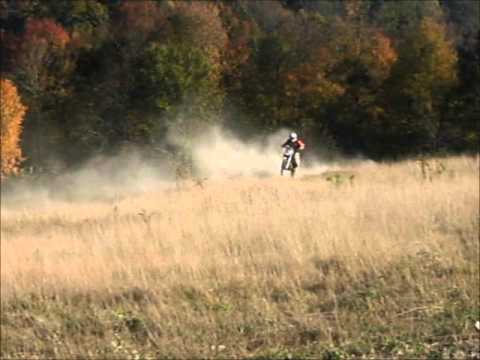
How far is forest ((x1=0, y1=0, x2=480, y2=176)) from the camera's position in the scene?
1211 centimetres

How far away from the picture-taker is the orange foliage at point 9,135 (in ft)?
120

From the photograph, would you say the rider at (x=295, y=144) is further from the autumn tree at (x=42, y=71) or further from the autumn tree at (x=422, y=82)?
the autumn tree at (x=42, y=71)

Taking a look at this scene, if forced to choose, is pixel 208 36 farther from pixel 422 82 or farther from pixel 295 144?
pixel 295 144

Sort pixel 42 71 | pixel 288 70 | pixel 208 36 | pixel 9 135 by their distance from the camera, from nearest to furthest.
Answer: pixel 288 70 < pixel 208 36 < pixel 42 71 < pixel 9 135

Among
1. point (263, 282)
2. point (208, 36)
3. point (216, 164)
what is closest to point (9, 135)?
point (216, 164)

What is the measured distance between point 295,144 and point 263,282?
356 inches

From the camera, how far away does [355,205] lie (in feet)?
31.3

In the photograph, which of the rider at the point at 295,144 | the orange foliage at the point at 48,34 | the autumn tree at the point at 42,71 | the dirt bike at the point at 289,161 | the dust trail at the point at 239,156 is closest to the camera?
the dust trail at the point at 239,156

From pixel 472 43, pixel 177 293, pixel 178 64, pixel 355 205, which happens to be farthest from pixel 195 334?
pixel 472 43

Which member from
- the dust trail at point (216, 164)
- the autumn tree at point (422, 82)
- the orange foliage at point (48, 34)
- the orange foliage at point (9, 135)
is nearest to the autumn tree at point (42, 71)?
the orange foliage at point (48, 34)

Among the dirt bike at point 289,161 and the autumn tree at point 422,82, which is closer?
the autumn tree at point 422,82

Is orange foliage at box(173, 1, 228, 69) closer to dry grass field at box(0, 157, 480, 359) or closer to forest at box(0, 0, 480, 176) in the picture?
forest at box(0, 0, 480, 176)

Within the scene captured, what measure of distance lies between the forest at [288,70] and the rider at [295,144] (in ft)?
0.68

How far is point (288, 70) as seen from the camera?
11.5 meters
